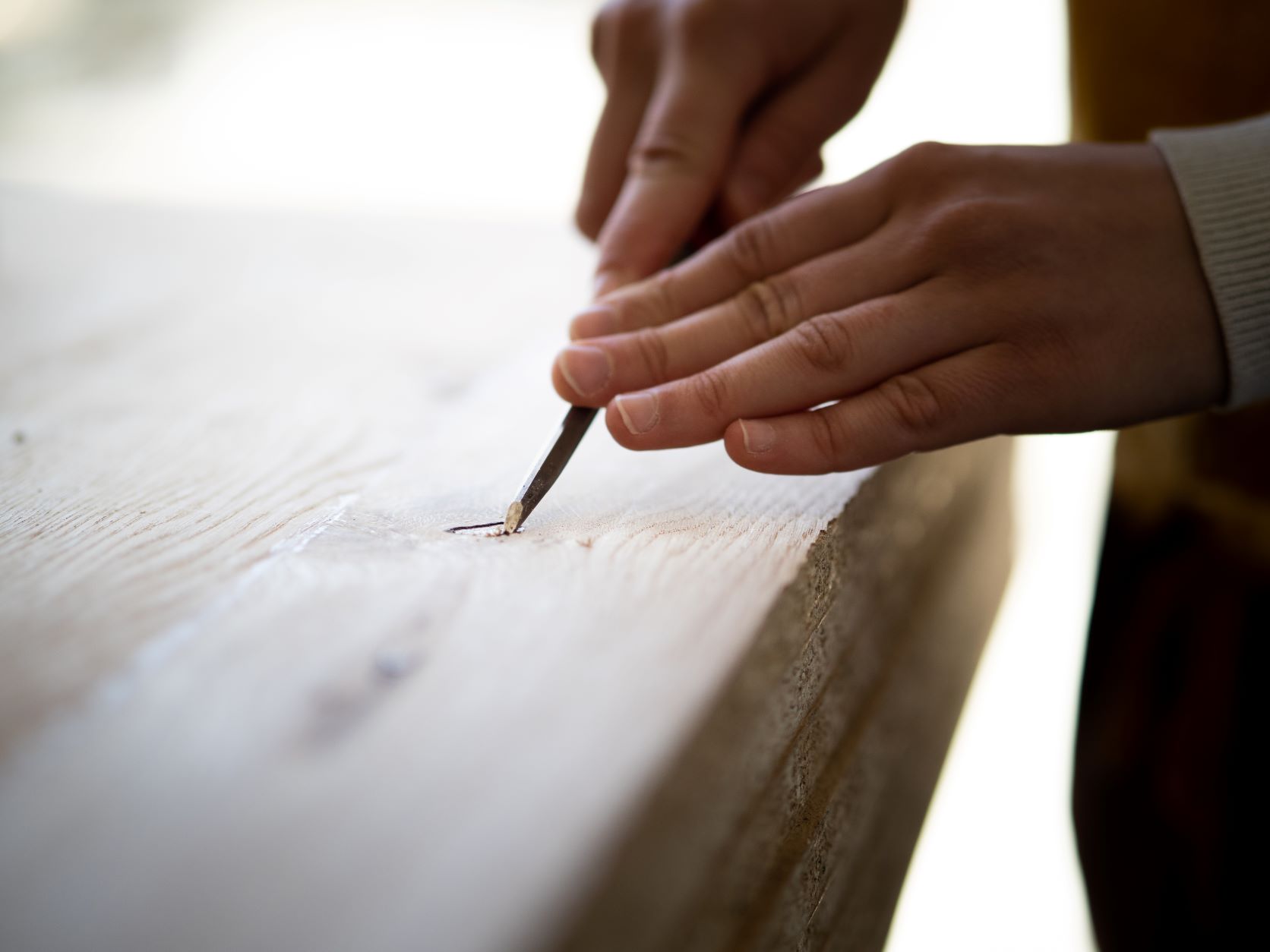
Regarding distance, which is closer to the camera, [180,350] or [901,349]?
[901,349]

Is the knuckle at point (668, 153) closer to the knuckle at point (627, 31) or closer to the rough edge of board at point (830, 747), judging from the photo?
the knuckle at point (627, 31)

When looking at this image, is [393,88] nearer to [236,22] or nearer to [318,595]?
[236,22]

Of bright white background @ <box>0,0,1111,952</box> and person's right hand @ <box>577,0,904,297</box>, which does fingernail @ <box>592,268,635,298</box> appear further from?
bright white background @ <box>0,0,1111,952</box>

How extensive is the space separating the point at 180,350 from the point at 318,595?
0.53 metres

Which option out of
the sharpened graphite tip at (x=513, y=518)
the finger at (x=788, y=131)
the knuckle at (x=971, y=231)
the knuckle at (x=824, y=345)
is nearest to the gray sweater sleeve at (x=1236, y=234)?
the knuckle at (x=971, y=231)

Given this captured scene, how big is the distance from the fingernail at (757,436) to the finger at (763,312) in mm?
105

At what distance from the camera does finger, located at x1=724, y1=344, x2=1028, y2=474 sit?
1.65 ft

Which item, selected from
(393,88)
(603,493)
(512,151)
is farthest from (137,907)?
(393,88)

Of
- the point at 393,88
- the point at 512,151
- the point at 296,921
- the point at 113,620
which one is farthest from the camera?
the point at 393,88

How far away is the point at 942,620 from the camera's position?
664 millimetres

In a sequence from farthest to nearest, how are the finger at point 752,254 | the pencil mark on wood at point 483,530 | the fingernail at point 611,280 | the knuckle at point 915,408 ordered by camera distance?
the fingernail at point 611,280, the finger at point 752,254, the knuckle at point 915,408, the pencil mark on wood at point 483,530

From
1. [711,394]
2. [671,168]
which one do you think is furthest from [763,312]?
[671,168]

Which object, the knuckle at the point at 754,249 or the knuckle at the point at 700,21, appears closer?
the knuckle at the point at 754,249

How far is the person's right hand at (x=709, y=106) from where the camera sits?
766mm
